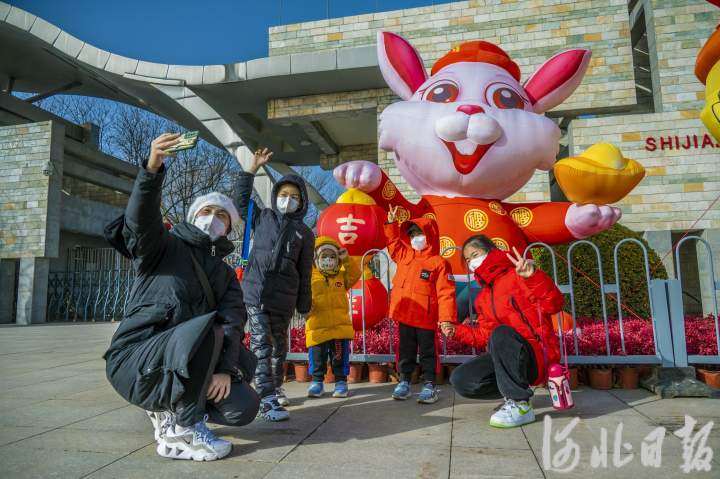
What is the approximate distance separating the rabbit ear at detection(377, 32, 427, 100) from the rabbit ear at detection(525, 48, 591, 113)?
1.22 m

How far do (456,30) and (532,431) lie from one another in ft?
31.8

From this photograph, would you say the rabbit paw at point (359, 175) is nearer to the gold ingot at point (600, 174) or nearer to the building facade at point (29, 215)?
the gold ingot at point (600, 174)

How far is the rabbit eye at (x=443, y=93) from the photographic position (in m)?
5.11

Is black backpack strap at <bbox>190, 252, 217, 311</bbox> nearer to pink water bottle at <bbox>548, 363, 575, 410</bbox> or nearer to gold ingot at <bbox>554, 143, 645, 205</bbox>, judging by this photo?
pink water bottle at <bbox>548, 363, 575, 410</bbox>

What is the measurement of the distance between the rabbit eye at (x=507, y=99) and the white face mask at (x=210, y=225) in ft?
11.1

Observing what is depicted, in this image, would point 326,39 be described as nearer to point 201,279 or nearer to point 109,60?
point 109,60

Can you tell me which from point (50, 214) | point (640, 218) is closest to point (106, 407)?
point (640, 218)

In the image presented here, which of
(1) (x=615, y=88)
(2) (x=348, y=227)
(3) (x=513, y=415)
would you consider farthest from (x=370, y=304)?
(1) (x=615, y=88)

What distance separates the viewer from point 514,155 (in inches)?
194

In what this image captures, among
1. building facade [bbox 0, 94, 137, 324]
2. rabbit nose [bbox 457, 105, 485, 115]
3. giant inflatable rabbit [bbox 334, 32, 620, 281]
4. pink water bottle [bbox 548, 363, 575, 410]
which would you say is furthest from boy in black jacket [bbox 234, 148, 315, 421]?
building facade [bbox 0, 94, 137, 324]

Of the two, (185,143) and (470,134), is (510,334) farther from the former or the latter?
(470,134)

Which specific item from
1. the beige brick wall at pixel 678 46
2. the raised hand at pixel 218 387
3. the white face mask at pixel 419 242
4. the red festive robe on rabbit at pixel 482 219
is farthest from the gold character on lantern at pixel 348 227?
the beige brick wall at pixel 678 46

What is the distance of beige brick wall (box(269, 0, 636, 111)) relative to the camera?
32.4 ft

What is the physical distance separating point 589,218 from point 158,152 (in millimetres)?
3962
